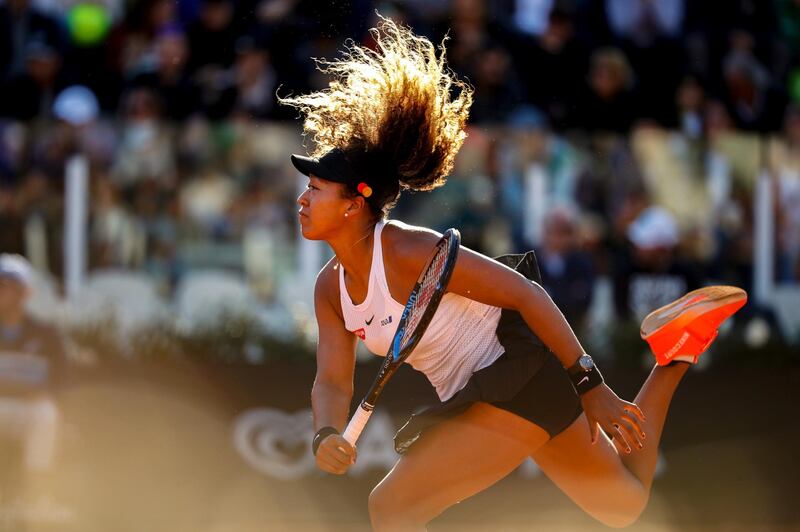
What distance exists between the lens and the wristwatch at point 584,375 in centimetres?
440

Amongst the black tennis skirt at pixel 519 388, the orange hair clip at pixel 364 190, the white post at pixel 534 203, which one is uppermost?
the orange hair clip at pixel 364 190

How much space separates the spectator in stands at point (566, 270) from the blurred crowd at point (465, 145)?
0.04ft

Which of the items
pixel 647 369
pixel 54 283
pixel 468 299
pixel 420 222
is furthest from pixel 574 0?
pixel 468 299

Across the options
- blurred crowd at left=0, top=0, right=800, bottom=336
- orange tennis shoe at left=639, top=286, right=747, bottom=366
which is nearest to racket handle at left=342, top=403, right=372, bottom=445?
orange tennis shoe at left=639, top=286, right=747, bottom=366

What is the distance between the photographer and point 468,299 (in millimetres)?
4586

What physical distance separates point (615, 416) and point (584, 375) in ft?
0.58

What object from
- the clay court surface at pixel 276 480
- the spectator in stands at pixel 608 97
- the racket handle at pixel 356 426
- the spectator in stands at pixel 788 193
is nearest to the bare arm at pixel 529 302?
the racket handle at pixel 356 426

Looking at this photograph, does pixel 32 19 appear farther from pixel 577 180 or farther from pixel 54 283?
pixel 577 180

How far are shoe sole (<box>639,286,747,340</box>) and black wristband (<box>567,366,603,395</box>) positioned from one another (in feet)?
2.41

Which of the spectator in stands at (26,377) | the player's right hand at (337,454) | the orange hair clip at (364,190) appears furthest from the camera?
the spectator in stands at (26,377)

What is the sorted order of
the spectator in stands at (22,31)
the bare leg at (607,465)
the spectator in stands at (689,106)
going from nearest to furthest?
the bare leg at (607,465), the spectator in stands at (22,31), the spectator in stands at (689,106)

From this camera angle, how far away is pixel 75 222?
7930mm

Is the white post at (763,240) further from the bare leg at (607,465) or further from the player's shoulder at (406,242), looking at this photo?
the player's shoulder at (406,242)

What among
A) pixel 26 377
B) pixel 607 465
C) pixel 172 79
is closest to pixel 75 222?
pixel 26 377
